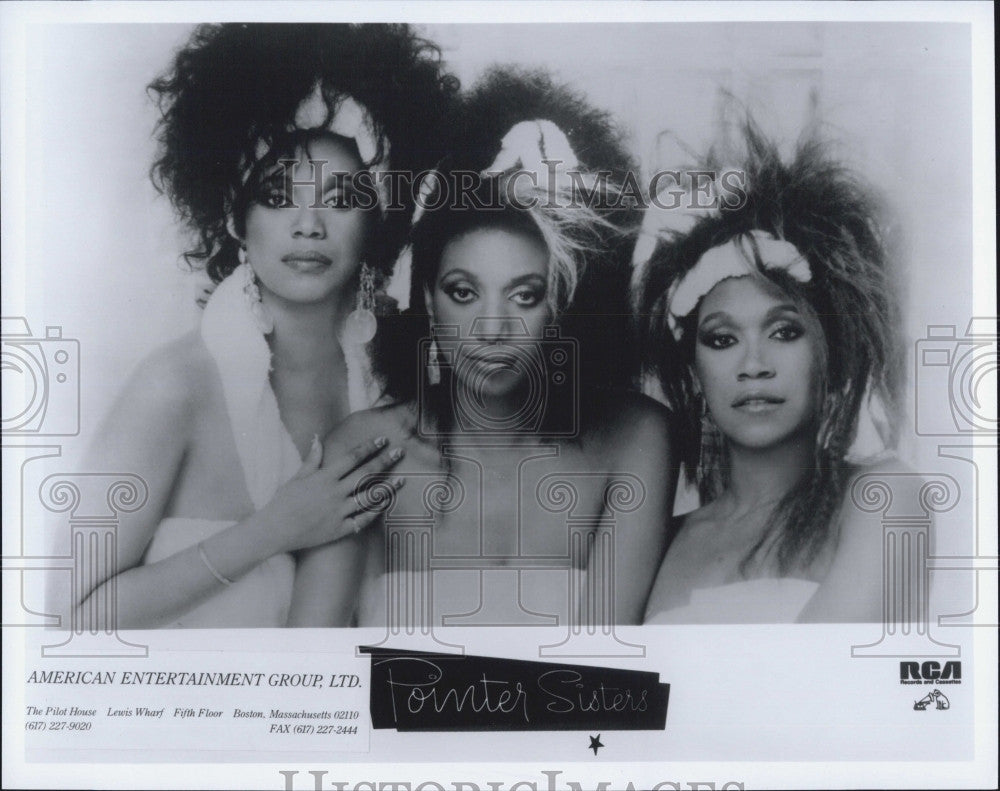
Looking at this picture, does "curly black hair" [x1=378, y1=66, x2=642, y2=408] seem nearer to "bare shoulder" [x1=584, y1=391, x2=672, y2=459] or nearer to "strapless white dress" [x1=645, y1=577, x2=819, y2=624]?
"bare shoulder" [x1=584, y1=391, x2=672, y2=459]

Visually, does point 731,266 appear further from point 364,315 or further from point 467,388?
point 364,315

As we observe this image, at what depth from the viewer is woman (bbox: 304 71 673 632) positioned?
2713 millimetres

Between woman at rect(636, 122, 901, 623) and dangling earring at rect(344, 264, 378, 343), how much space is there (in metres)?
0.80

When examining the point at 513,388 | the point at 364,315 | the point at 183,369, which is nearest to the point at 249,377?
the point at 183,369

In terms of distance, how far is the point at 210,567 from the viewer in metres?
2.71

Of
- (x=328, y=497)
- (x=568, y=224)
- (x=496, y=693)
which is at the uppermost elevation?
(x=568, y=224)

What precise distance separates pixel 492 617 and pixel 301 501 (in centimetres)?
66

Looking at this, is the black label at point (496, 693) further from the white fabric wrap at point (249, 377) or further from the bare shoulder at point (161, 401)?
the bare shoulder at point (161, 401)

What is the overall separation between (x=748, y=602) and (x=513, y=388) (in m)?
0.95

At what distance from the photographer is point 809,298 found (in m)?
2.75

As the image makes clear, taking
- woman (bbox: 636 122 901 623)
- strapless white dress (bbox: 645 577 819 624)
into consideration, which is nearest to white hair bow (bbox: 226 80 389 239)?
woman (bbox: 636 122 901 623)

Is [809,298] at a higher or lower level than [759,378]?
higher

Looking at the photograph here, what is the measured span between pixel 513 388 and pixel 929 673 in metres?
1.55

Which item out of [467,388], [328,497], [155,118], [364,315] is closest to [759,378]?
[467,388]
